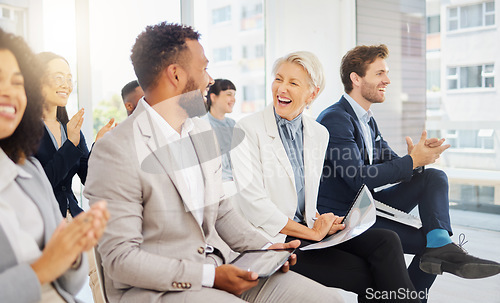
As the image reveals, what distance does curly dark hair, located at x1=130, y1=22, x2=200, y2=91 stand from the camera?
1.26 m

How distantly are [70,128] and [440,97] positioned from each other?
367 cm

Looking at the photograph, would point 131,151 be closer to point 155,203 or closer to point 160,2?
point 155,203

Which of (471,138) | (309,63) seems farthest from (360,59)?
(471,138)

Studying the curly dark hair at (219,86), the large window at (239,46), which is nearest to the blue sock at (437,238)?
the curly dark hair at (219,86)

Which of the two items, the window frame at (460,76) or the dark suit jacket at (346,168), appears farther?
the window frame at (460,76)

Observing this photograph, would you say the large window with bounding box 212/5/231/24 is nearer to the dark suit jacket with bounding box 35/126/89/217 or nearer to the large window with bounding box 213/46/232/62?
the large window with bounding box 213/46/232/62

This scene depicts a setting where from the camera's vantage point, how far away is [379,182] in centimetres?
211

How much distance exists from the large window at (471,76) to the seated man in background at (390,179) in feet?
7.46

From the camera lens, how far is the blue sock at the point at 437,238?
1928mm

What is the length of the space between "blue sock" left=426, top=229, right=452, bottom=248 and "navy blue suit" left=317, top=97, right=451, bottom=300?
4 centimetres

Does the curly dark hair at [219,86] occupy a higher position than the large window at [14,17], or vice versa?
the large window at [14,17]

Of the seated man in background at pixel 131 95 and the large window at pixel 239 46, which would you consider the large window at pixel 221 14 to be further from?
the seated man in background at pixel 131 95

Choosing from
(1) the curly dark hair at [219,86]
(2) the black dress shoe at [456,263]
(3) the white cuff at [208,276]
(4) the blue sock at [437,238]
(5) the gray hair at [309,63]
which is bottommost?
(2) the black dress shoe at [456,263]

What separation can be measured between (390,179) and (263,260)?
3.29ft
